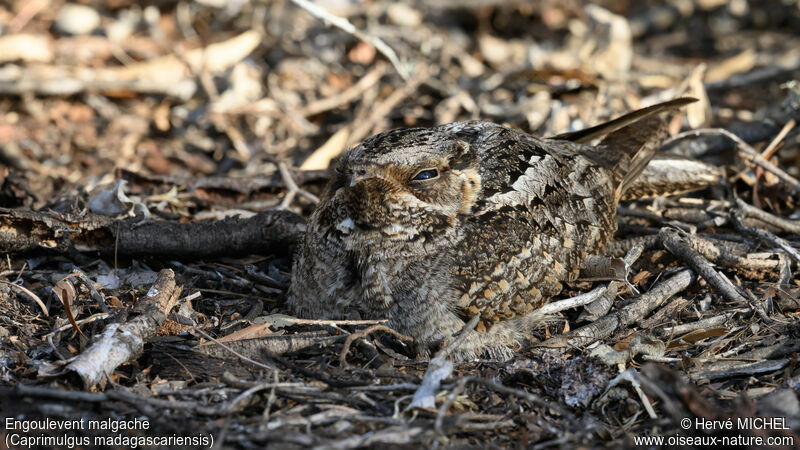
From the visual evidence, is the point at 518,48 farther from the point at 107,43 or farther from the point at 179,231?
the point at 179,231

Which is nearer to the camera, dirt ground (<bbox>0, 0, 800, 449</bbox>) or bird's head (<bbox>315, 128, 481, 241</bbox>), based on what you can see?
dirt ground (<bbox>0, 0, 800, 449</bbox>)

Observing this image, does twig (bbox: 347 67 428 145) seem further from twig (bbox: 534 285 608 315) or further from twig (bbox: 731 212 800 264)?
twig (bbox: 731 212 800 264)

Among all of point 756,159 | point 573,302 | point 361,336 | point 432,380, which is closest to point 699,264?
point 573,302

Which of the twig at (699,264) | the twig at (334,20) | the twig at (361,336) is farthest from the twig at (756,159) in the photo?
the twig at (361,336)

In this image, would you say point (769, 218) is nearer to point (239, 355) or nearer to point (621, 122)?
point (621, 122)

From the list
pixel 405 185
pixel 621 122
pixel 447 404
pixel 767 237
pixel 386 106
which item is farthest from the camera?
pixel 386 106

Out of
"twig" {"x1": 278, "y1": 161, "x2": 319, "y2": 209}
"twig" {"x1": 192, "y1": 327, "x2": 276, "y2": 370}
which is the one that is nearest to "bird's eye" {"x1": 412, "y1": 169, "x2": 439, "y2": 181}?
"twig" {"x1": 192, "y1": 327, "x2": 276, "y2": 370}

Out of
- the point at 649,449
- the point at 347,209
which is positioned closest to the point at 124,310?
the point at 347,209

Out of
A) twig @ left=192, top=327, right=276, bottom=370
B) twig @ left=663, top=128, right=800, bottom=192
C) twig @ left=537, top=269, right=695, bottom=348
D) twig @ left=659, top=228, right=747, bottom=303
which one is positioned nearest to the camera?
twig @ left=192, top=327, right=276, bottom=370
